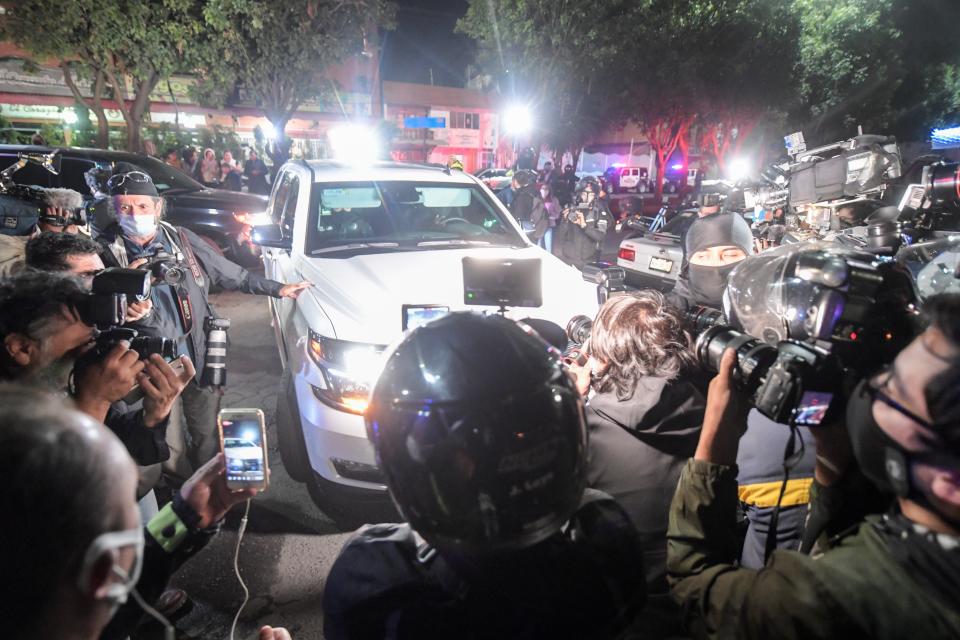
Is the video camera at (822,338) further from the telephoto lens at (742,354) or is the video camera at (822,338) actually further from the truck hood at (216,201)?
the truck hood at (216,201)

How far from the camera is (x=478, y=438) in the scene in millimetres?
948

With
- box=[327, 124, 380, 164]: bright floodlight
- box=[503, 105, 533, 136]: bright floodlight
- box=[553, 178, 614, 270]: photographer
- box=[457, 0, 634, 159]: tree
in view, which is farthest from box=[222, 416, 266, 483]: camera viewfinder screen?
box=[503, 105, 533, 136]: bright floodlight

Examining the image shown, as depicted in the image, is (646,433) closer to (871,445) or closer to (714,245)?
(871,445)

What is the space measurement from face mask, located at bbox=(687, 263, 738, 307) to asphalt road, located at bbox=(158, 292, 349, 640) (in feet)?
9.01

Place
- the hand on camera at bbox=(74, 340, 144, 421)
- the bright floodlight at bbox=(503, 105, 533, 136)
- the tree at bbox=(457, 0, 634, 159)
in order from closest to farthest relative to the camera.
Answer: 1. the hand on camera at bbox=(74, 340, 144, 421)
2. the tree at bbox=(457, 0, 634, 159)
3. the bright floodlight at bbox=(503, 105, 533, 136)

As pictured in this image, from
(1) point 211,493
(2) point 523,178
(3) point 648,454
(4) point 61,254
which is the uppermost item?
(2) point 523,178

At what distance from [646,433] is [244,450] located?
128 centimetres

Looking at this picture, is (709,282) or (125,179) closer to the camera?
(125,179)

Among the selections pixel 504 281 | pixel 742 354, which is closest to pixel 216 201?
pixel 504 281

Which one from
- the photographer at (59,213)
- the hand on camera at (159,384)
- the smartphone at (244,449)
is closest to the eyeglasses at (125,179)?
the photographer at (59,213)

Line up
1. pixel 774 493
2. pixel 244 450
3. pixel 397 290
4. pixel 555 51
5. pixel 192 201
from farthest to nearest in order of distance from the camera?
pixel 555 51 → pixel 192 201 → pixel 397 290 → pixel 774 493 → pixel 244 450

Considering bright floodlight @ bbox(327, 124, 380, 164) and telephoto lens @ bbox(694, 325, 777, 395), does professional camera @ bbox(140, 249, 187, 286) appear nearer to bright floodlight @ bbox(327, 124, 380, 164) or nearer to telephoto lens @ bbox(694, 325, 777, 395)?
telephoto lens @ bbox(694, 325, 777, 395)

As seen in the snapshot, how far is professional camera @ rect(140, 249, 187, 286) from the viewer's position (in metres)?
2.94

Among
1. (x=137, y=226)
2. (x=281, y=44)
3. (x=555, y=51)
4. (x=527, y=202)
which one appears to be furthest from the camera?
(x=555, y=51)
